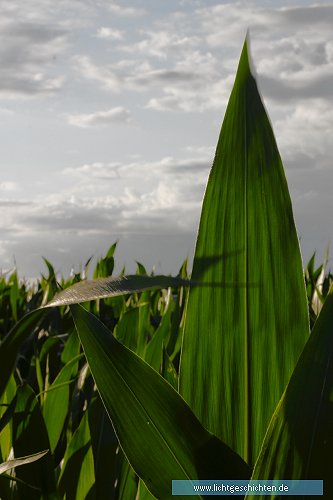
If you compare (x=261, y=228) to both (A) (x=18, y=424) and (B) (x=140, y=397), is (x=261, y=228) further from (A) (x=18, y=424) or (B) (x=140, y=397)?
(A) (x=18, y=424)

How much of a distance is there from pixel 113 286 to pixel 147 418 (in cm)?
11

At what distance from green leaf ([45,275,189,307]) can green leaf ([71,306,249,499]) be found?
35mm

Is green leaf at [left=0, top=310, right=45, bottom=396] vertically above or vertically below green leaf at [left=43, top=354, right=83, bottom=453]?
above

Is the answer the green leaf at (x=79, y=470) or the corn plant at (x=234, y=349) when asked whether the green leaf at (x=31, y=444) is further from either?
the corn plant at (x=234, y=349)

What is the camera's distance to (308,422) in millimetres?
449

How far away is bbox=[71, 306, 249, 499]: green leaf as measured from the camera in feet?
Result: 1.62

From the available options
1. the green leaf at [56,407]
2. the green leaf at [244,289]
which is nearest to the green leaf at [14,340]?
the green leaf at [244,289]

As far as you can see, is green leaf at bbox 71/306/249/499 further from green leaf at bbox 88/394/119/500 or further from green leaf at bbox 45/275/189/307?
green leaf at bbox 88/394/119/500

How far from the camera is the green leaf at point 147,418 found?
493 mm

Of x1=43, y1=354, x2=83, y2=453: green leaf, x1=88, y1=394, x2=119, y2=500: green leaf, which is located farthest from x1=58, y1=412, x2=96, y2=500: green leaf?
x1=43, y1=354, x2=83, y2=453: green leaf

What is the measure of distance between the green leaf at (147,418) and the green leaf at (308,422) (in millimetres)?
51

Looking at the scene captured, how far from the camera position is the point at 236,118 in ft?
1.74

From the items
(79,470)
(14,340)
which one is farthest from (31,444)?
(14,340)

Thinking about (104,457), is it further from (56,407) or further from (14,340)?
(14,340)
